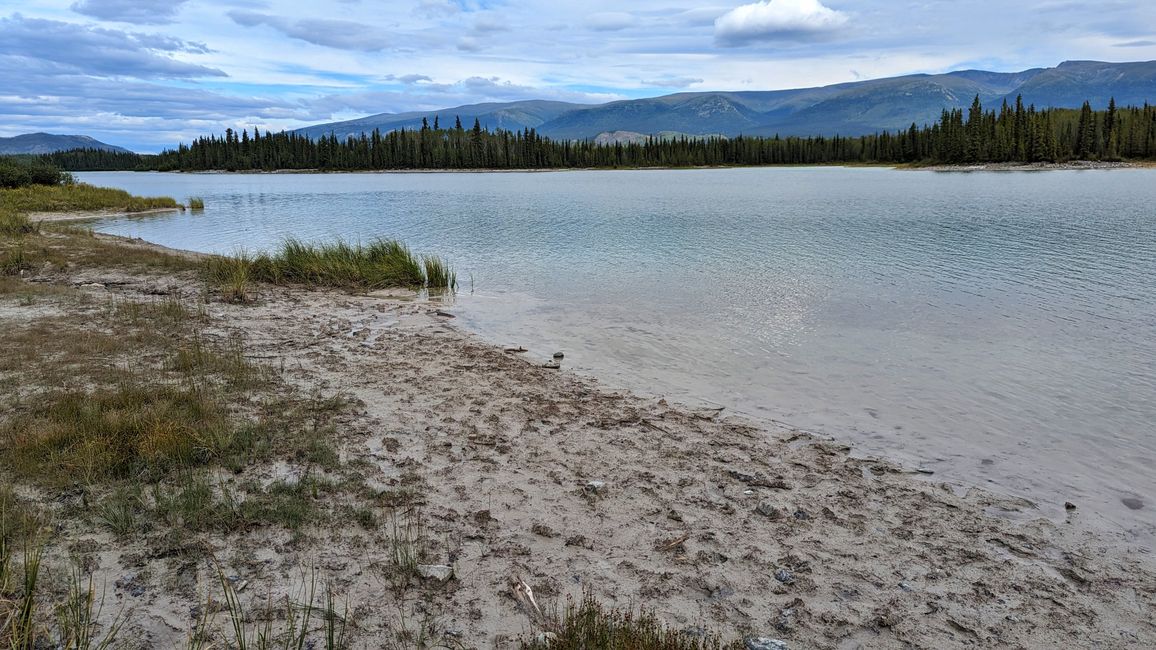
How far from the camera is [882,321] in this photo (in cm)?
1571

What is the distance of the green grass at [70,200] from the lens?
42.5 metres

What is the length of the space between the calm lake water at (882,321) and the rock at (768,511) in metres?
2.47

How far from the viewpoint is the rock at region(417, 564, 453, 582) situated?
202 inches

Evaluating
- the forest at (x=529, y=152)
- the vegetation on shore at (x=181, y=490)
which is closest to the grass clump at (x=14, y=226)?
the vegetation on shore at (x=181, y=490)

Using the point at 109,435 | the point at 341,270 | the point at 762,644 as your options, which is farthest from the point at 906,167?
the point at 109,435

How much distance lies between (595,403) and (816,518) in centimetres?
408

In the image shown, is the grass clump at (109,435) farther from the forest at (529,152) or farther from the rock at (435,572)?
the forest at (529,152)

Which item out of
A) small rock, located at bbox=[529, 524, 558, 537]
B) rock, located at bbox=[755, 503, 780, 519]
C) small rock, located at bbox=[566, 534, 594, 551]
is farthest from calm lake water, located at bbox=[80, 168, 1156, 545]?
small rock, located at bbox=[529, 524, 558, 537]

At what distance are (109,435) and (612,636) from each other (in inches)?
236

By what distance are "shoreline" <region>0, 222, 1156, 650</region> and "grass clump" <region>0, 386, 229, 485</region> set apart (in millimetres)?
966

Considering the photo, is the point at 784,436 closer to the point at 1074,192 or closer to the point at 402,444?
the point at 402,444

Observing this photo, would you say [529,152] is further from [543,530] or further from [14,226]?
[543,530]

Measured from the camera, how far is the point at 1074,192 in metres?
53.9

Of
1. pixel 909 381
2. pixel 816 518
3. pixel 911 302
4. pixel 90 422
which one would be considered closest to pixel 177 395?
pixel 90 422
